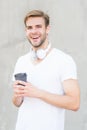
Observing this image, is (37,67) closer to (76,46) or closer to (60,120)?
(60,120)

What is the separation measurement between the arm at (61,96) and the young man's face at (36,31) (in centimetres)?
29

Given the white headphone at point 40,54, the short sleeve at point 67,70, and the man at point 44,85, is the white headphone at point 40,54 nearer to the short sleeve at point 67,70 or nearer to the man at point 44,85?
the man at point 44,85

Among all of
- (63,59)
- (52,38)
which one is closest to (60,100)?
(63,59)

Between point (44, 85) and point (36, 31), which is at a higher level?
point (36, 31)

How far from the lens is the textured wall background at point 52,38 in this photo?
4328 millimetres

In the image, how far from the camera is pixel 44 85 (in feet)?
8.87

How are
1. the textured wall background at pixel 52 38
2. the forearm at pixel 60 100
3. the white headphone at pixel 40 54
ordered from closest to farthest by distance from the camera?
the forearm at pixel 60 100, the white headphone at pixel 40 54, the textured wall background at pixel 52 38

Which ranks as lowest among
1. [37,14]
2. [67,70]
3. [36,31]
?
[67,70]

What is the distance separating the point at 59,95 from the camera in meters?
2.67

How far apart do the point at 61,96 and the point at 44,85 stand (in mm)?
124

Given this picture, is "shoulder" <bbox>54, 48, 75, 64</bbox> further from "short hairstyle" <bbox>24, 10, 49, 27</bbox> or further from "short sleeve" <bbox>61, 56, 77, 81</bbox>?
"short hairstyle" <bbox>24, 10, 49, 27</bbox>

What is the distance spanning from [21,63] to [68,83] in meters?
0.37

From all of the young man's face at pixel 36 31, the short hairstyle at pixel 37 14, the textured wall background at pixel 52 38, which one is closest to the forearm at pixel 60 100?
the young man's face at pixel 36 31

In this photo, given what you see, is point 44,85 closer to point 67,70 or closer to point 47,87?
point 47,87
